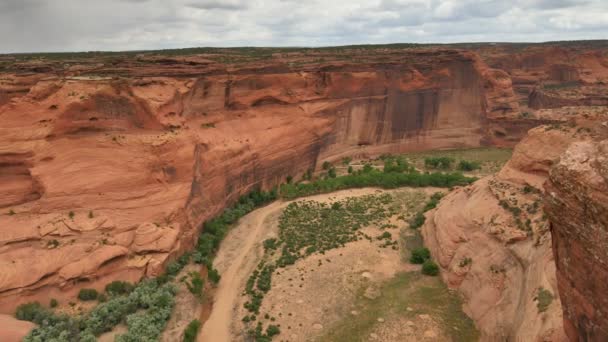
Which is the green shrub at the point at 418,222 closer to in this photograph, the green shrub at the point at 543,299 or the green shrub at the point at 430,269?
the green shrub at the point at 430,269

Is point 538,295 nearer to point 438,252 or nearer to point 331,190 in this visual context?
point 438,252

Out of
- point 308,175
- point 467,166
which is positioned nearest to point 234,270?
point 308,175

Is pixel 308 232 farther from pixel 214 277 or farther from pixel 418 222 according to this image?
pixel 418 222

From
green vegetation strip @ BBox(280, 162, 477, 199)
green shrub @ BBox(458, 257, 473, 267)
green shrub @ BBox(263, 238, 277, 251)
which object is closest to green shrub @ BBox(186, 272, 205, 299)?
green shrub @ BBox(263, 238, 277, 251)

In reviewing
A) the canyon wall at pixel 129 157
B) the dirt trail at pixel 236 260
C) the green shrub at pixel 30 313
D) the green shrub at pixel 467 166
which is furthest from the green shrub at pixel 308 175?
the green shrub at pixel 30 313

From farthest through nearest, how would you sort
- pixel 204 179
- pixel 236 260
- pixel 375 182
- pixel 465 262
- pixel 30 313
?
pixel 375 182 < pixel 204 179 < pixel 236 260 < pixel 465 262 < pixel 30 313

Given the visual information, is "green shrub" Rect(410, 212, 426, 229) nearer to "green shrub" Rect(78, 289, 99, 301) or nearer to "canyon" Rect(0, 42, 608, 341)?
"canyon" Rect(0, 42, 608, 341)
